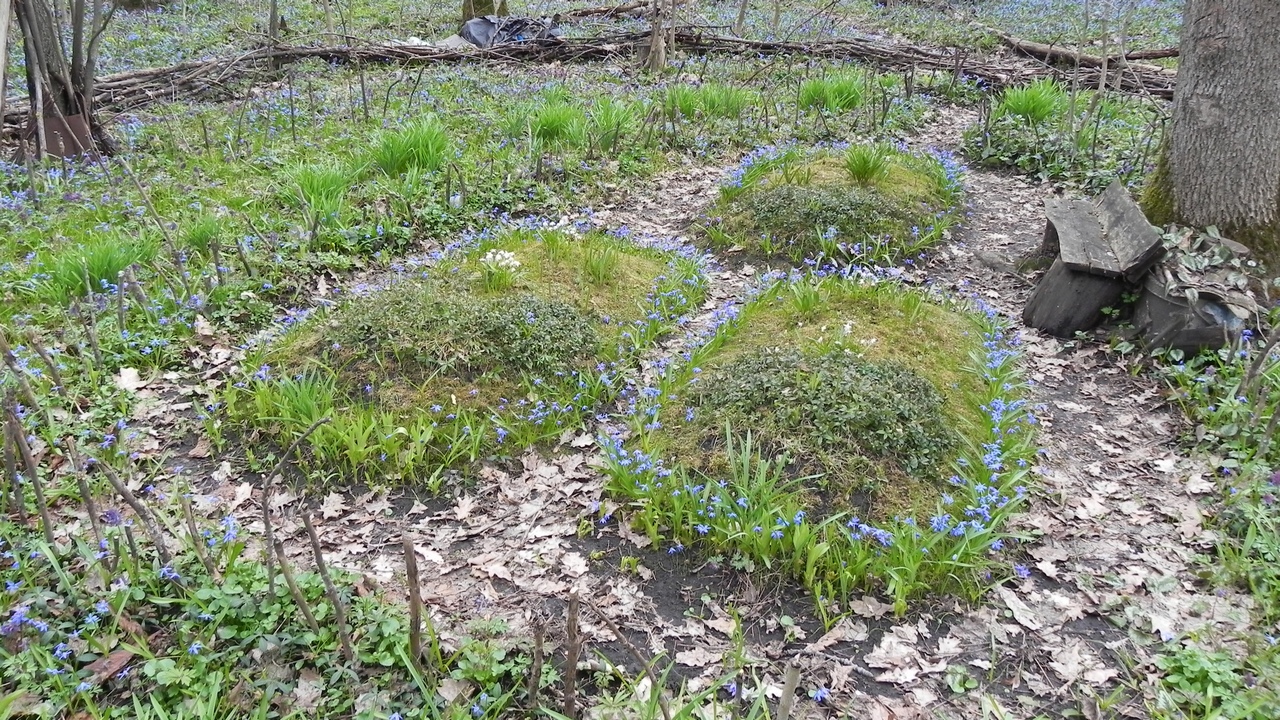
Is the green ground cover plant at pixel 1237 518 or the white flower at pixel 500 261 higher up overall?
the white flower at pixel 500 261

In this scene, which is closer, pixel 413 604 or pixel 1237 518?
pixel 413 604

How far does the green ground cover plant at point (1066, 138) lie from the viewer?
723cm

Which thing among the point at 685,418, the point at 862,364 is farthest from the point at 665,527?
the point at 862,364

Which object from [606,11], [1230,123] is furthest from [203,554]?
[606,11]

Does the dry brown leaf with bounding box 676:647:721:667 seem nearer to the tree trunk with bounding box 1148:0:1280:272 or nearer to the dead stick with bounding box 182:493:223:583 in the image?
the dead stick with bounding box 182:493:223:583

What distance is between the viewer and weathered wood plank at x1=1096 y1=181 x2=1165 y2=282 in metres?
4.68

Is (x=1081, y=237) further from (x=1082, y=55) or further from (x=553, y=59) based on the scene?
(x=553, y=59)

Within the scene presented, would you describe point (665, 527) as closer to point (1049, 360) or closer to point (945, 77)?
point (1049, 360)

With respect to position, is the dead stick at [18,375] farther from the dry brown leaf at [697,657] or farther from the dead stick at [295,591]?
the dry brown leaf at [697,657]

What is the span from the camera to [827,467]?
11.6 ft

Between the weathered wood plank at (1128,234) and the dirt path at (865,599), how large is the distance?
3.15 feet

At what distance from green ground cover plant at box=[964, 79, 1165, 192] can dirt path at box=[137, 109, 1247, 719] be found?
12.9 ft

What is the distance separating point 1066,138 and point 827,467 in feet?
21.3

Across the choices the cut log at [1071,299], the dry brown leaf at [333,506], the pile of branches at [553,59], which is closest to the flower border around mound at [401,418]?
the dry brown leaf at [333,506]
